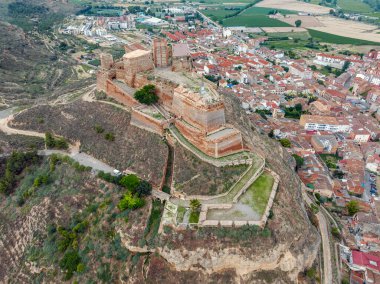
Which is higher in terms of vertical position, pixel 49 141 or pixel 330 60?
pixel 49 141

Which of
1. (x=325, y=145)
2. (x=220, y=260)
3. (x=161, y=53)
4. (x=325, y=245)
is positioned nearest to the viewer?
(x=220, y=260)

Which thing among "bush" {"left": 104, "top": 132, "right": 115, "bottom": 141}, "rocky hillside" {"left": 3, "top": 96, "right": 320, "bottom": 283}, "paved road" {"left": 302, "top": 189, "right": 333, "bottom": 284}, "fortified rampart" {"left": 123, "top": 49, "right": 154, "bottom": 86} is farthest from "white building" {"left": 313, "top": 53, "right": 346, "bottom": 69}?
"bush" {"left": 104, "top": 132, "right": 115, "bottom": 141}

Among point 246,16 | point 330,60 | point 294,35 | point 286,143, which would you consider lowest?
point 294,35

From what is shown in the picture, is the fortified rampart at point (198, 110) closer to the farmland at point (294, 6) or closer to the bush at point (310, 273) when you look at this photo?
the bush at point (310, 273)

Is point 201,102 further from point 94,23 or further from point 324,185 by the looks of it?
point 94,23

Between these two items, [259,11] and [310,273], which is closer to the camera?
[310,273]

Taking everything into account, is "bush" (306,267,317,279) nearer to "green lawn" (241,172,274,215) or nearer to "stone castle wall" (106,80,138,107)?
"green lawn" (241,172,274,215)

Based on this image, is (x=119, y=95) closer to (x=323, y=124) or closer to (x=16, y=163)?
(x=16, y=163)

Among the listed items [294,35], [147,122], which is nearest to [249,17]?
[294,35]
